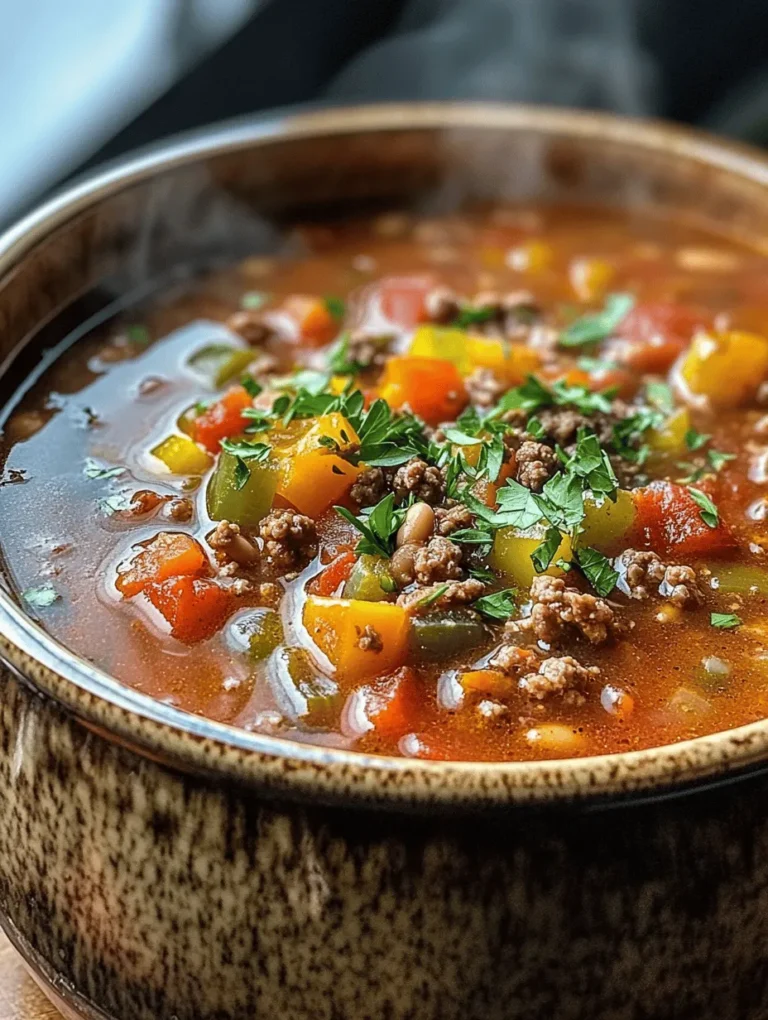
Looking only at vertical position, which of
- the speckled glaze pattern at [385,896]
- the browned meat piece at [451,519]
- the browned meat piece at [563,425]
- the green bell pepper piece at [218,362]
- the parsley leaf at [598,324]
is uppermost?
the browned meat piece at [563,425]

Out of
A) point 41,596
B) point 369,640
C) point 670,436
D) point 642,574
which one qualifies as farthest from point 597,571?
point 41,596

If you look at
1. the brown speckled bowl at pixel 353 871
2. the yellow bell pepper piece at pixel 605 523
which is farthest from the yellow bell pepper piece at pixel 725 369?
the brown speckled bowl at pixel 353 871

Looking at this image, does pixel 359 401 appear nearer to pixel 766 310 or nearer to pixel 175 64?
pixel 766 310

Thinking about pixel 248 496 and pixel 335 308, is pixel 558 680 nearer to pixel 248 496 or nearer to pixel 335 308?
pixel 248 496

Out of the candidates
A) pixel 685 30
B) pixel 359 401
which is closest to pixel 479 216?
pixel 359 401

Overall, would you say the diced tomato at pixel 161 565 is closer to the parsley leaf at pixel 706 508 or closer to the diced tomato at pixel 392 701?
the diced tomato at pixel 392 701
